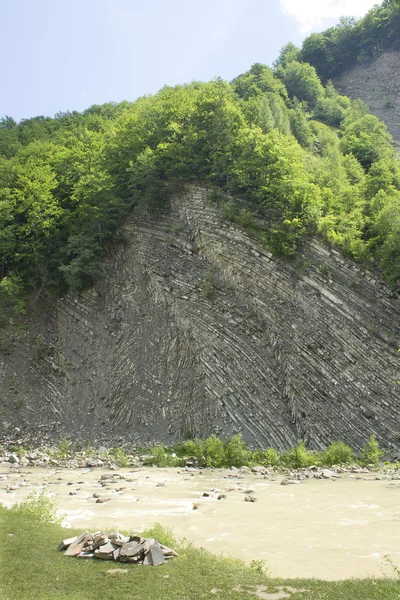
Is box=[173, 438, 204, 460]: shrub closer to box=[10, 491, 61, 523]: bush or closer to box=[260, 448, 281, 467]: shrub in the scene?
box=[260, 448, 281, 467]: shrub

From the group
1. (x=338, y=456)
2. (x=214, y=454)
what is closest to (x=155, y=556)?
(x=214, y=454)

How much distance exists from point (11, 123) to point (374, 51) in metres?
40.5

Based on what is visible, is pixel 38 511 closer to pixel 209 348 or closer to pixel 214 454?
pixel 214 454

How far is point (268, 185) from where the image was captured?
21.9m

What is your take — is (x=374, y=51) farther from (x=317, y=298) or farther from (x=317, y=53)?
(x=317, y=298)

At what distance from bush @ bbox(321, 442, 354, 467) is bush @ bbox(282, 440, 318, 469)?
0.36 m

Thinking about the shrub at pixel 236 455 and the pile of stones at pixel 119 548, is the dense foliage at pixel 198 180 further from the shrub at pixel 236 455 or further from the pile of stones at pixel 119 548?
the pile of stones at pixel 119 548

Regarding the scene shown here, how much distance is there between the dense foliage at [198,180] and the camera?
797 inches

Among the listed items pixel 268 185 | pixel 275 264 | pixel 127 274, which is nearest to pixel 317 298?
pixel 275 264

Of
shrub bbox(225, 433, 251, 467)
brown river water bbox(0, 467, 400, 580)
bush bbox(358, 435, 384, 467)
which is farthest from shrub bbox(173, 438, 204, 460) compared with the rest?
bush bbox(358, 435, 384, 467)

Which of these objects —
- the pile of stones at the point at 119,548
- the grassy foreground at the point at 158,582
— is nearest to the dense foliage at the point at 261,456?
the grassy foreground at the point at 158,582

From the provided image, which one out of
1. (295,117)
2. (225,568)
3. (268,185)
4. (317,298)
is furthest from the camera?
(295,117)

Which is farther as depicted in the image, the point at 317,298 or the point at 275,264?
the point at 275,264

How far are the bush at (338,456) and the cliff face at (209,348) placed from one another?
0.95 meters
